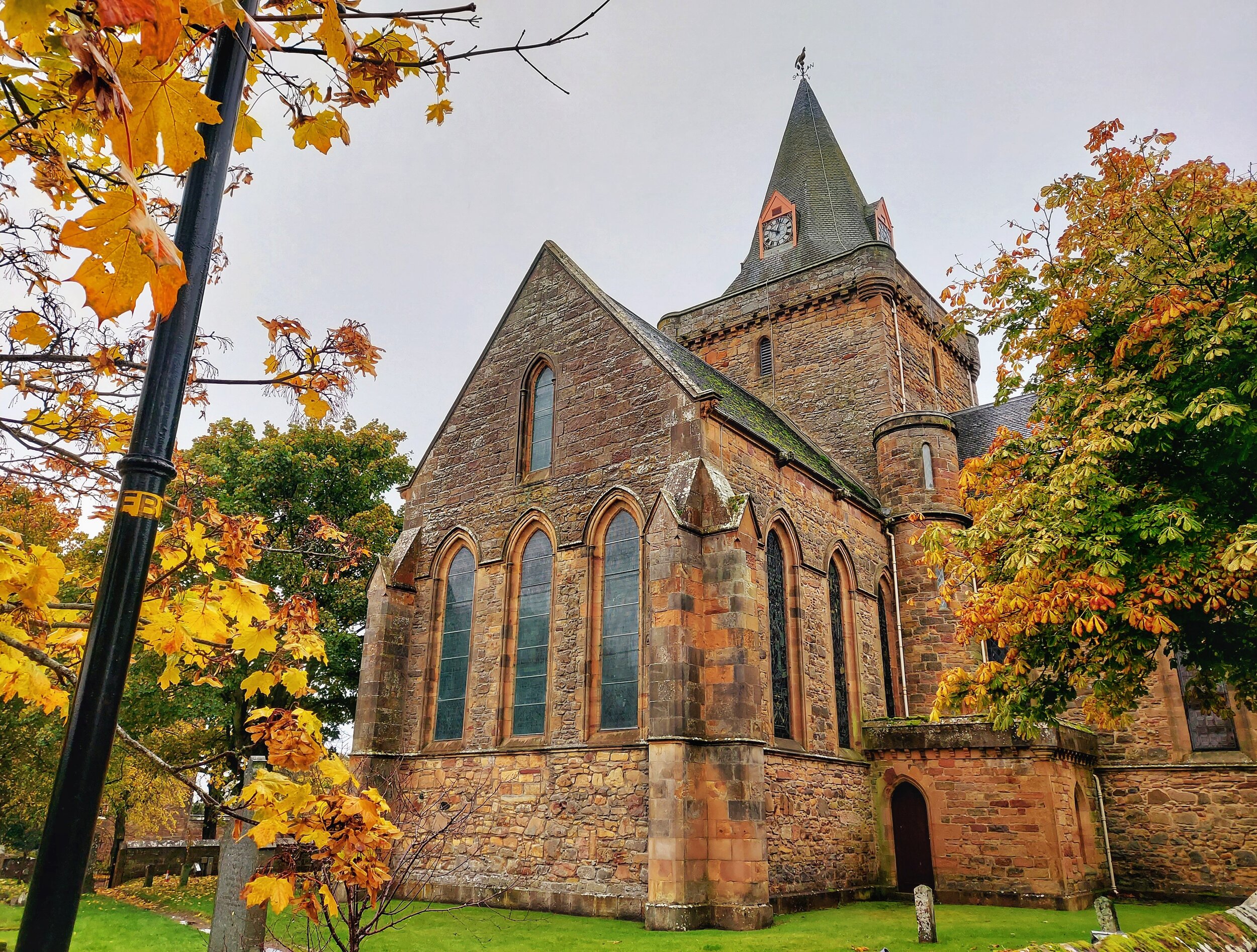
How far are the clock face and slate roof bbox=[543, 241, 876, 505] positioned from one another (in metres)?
8.66

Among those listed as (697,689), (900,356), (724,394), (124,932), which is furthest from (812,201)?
(124,932)

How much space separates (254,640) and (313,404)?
3.34 feet

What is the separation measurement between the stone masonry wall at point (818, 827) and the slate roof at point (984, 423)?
34.5ft

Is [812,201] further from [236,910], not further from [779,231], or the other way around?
[236,910]

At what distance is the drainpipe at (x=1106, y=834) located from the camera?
17938 mm

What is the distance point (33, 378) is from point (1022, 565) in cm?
885

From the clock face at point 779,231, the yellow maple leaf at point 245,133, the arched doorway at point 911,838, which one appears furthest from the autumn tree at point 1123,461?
the clock face at point 779,231

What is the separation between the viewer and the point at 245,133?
2.80 meters

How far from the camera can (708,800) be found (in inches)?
507

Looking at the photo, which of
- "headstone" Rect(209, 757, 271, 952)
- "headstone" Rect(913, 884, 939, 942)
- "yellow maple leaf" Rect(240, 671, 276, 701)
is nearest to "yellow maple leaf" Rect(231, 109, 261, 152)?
"yellow maple leaf" Rect(240, 671, 276, 701)

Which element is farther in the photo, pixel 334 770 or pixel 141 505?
pixel 334 770

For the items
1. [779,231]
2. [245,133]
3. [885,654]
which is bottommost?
[245,133]

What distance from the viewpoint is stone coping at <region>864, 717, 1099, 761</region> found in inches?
640

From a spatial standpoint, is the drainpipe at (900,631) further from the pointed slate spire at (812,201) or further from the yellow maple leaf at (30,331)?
the yellow maple leaf at (30,331)
